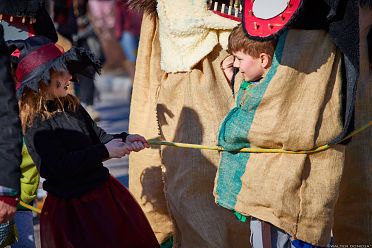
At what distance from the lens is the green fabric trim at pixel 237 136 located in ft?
11.9

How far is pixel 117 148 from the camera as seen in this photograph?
394 cm

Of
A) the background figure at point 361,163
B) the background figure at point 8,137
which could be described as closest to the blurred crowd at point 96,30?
the background figure at point 361,163

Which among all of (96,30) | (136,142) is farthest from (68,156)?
(96,30)

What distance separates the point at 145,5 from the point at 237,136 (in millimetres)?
1162

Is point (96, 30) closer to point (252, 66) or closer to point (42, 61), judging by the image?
point (42, 61)

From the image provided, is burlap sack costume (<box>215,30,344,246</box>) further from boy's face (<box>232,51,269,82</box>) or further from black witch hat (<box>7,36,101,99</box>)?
black witch hat (<box>7,36,101,99</box>)

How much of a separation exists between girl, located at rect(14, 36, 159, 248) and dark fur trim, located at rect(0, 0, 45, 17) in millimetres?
689

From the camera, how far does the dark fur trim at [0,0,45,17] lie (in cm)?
473

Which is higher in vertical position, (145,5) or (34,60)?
(145,5)

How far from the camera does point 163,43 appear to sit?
4500 mm

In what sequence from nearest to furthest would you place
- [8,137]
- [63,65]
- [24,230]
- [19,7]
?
[8,137] < [63,65] < [24,230] < [19,7]

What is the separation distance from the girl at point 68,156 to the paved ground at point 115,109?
1965mm

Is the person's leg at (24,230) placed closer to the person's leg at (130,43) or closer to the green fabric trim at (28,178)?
the green fabric trim at (28,178)

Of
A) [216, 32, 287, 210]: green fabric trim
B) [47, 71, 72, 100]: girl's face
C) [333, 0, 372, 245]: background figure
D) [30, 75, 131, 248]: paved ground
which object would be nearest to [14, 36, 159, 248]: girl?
[47, 71, 72, 100]: girl's face
